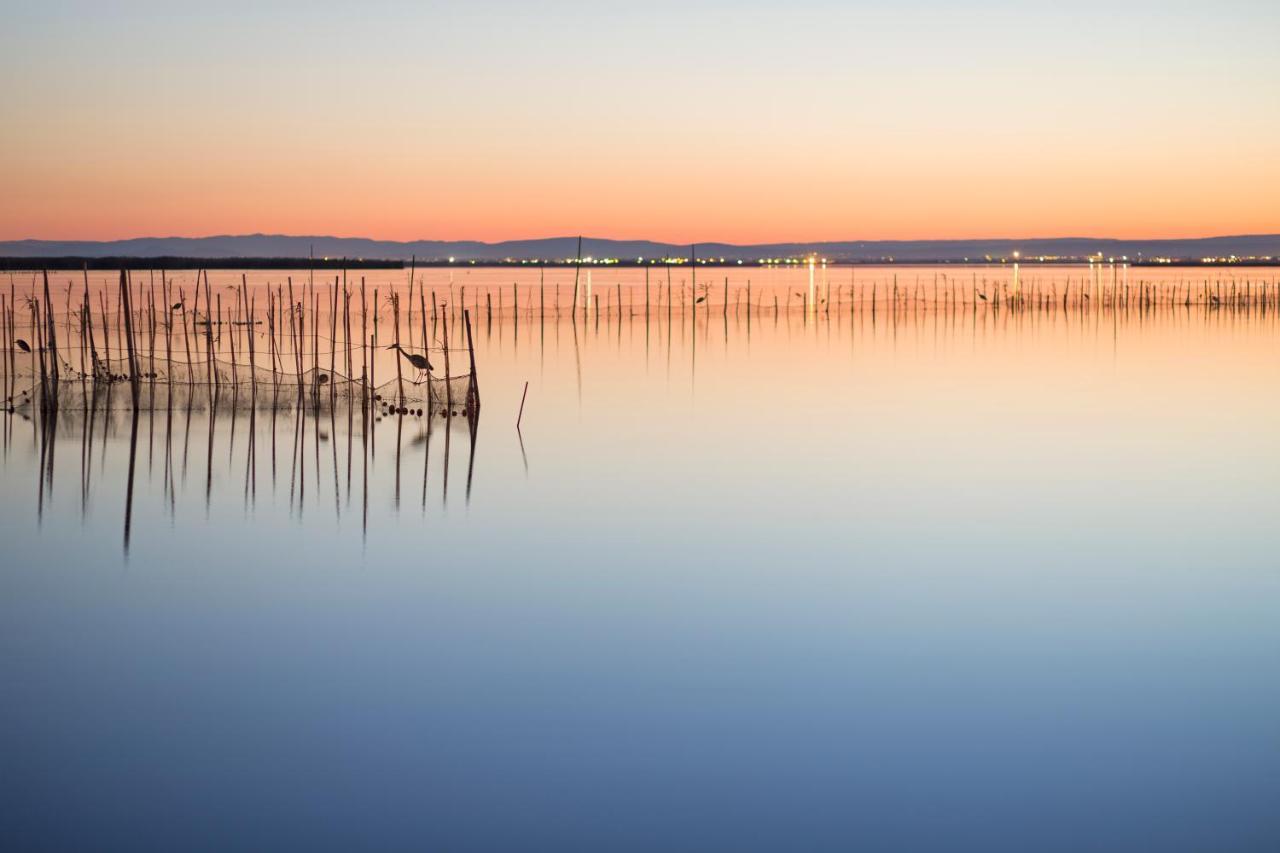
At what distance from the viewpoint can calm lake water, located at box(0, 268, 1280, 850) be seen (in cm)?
458

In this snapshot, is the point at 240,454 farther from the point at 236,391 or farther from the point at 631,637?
the point at 631,637

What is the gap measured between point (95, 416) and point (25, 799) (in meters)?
10.3

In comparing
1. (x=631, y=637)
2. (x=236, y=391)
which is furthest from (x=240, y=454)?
(x=631, y=637)

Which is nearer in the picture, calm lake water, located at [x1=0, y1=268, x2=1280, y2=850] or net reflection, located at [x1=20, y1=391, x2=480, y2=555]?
calm lake water, located at [x1=0, y1=268, x2=1280, y2=850]

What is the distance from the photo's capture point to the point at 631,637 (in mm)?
6598

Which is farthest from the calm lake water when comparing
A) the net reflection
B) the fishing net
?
the fishing net

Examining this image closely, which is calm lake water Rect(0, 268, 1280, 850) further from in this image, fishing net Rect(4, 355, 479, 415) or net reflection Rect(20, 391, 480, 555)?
fishing net Rect(4, 355, 479, 415)

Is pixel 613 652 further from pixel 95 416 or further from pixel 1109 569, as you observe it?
pixel 95 416

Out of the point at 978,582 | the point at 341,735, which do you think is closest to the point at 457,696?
the point at 341,735

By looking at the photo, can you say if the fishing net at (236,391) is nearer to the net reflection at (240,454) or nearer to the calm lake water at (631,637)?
the net reflection at (240,454)

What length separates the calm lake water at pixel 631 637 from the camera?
4.58 m

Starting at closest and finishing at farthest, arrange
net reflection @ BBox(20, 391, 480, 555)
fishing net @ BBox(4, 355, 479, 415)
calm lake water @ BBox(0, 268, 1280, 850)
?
calm lake water @ BBox(0, 268, 1280, 850)
net reflection @ BBox(20, 391, 480, 555)
fishing net @ BBox(4, 355, 479, 415)

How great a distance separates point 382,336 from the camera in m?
30.8

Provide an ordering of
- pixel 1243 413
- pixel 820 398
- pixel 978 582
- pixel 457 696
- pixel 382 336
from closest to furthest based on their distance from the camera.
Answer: pixel 457 696
pixel 978 582
pixel 1243 413
pixel 820 398
pixel 382 336
